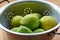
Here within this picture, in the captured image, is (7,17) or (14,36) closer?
(14,36)

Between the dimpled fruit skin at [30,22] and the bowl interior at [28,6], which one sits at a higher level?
the bowl interior at [28,6]

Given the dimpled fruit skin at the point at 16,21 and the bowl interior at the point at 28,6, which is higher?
the bowl interior at the point at 28,6

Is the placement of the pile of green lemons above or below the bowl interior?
below

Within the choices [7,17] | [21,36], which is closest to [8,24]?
[7,17]

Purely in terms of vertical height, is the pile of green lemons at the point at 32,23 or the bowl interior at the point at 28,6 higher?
the bowl interior at the point at 28,6

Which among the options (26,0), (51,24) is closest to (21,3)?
(26,0)

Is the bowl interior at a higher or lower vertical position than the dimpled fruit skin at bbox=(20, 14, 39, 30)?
higher

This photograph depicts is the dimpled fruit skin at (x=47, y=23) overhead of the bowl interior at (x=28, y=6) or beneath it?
beneath

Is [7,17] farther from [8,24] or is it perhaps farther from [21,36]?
[21,36]

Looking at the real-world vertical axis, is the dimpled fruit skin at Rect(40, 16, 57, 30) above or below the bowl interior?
below
